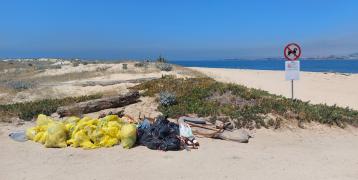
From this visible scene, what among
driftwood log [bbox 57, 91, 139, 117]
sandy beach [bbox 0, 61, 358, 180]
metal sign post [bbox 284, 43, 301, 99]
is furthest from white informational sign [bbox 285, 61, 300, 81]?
driftwood log [bbox 57, 91, 139, 117]

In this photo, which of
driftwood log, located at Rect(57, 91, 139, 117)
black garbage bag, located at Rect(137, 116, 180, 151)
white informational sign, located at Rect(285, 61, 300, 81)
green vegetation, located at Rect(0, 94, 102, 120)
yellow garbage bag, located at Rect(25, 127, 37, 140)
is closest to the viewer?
black garbage bag, located at Rect(137, 116, 180, 151)

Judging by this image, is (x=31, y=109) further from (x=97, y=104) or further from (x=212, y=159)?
(x=212, y=159)

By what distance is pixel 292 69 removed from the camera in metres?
13.5

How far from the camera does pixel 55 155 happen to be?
29.4 feet

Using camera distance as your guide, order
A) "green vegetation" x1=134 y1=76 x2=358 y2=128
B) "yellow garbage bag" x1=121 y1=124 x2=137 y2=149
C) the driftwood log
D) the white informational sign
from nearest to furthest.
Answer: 1. "yellow garbage bag" x1=121 y1=124 x2=137 y2=149
2. "green vegetation" x1=134 y1=76 x2=358 y2=128
3. the driftwood log
4. the white informational sign

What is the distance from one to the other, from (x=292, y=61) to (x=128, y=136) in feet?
20.4

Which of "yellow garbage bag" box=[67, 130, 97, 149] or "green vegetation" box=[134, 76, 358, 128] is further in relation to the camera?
"green vegetation" box=[134, 76, 358, 128]

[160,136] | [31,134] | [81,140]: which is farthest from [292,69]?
[31,134]

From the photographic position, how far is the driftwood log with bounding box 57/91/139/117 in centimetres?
1262

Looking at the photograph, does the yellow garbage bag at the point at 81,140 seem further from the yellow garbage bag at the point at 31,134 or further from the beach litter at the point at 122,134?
the yellow garbage bag at the point at 31,134

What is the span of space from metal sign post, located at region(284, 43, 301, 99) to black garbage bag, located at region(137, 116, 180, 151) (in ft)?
16.1

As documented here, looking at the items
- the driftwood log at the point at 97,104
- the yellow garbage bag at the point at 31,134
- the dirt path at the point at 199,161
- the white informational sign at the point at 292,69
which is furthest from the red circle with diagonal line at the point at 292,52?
the yellow garbage bag at the point at 31,134

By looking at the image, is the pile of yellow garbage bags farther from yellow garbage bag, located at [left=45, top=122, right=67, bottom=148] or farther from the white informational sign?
the white informational sign

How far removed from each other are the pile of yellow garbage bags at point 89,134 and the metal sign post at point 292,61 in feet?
18.8
